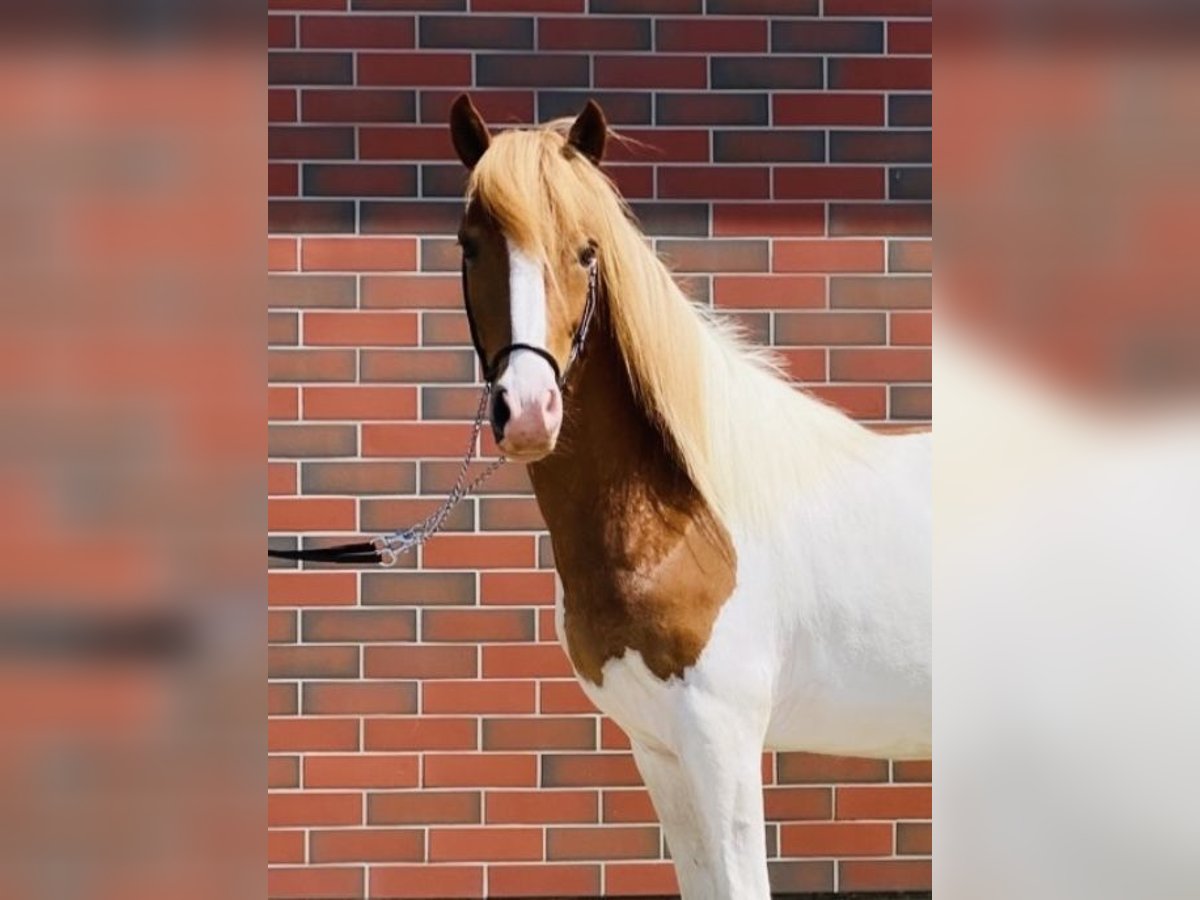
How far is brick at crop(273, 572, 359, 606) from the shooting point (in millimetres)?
3129

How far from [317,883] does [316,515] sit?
83 cm

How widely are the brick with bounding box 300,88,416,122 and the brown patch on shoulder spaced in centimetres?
112

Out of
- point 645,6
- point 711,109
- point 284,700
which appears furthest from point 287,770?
point 645,6

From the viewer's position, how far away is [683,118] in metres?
3.12

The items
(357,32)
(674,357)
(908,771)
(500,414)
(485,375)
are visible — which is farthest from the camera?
(908,771)

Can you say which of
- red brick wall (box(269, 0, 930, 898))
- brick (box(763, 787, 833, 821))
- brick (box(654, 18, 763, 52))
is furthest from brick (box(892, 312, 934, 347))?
brick (box(763, 787, 833, 821))

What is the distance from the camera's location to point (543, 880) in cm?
318

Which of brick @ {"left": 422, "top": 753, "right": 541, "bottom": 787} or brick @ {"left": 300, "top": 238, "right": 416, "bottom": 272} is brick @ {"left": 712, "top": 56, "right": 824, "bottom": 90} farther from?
brick @ {"left": 422, "top": 753, "right": 541, "bottom": 787}

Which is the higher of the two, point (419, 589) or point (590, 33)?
point (590, 33)

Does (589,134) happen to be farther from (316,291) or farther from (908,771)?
(908,771)
